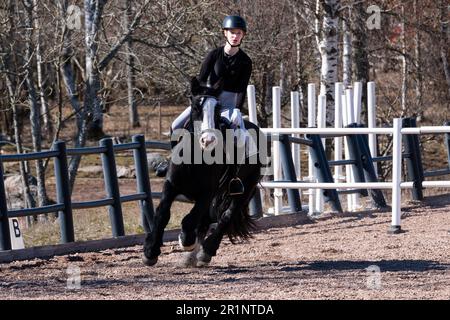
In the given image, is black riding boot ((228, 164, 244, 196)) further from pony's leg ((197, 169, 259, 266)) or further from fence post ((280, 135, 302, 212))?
fence post ((280, 135, 302, 212))

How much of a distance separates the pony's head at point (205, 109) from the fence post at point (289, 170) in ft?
15.3

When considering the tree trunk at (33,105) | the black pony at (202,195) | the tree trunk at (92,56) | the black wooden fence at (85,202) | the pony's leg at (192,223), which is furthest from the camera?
the tree trunk at (33,105)

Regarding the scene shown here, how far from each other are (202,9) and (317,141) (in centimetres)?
645

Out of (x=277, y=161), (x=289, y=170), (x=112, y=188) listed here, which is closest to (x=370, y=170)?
(x=277, y=161)

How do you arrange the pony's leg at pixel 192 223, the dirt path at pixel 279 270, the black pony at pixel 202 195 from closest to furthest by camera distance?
the dirt path at pixel 279 270 < the black pony at pixel 202 195 < the pony's leg at pixel 192 223

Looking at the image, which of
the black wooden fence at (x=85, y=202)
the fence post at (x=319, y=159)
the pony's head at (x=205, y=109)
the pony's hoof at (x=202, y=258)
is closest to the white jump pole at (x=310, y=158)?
the fence post at (x=319, y=159)

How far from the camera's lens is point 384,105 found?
26516 millimetres

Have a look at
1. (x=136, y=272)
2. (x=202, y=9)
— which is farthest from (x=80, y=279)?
(x=202, y=9)

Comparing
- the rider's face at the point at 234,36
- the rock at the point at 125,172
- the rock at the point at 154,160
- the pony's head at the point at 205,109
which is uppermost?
the rider's face at the point at 234,36

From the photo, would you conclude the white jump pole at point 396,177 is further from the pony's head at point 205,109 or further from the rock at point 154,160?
the pony's head at point 205,109

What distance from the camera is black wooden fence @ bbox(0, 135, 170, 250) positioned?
11117 millimetres

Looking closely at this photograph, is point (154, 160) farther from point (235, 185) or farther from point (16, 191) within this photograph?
point (235, 185)

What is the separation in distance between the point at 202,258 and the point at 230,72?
1.76 meters

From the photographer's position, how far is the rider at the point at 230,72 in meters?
9.66
